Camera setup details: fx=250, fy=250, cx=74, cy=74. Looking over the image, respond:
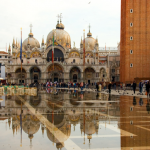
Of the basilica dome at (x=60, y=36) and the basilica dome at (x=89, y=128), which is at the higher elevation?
the basilica dome at (x=60, y=36)

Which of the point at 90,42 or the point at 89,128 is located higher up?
the point at 90,42

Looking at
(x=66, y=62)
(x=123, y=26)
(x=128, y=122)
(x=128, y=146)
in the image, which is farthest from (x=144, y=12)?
(x=128, y=146)

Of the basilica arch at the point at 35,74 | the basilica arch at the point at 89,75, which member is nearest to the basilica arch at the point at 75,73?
the basilica arch at the point at 89,75

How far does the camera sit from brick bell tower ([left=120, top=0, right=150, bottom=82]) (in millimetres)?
53062

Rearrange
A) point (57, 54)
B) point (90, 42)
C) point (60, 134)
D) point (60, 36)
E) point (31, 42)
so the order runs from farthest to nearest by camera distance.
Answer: point (31, 42), point (90, 42), point (60, 36), point (57, 54), point (60, 134)

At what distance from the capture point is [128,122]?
9688 mm

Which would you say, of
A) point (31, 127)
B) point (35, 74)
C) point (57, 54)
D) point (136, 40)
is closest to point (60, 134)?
point (31, 127)

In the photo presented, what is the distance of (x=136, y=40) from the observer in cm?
5344

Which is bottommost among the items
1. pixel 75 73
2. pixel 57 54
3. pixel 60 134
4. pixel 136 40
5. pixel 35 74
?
pixel 60 134

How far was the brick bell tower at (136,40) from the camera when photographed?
174 ft

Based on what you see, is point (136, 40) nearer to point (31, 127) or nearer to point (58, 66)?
point (58, 66)

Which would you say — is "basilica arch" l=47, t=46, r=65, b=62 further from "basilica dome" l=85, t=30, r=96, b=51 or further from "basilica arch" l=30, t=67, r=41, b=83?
"basilica dome" l=85, t=30, r=96, b=51

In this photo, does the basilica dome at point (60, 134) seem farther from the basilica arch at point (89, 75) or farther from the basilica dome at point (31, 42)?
the basilica dome at point (31, 42)

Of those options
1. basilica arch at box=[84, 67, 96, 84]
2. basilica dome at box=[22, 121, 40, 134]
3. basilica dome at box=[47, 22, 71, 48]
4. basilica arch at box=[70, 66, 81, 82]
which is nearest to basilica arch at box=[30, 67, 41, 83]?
basilica arch at box=[70, 66, 81, 82]
